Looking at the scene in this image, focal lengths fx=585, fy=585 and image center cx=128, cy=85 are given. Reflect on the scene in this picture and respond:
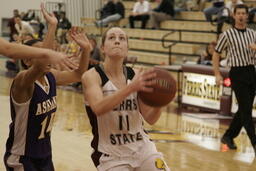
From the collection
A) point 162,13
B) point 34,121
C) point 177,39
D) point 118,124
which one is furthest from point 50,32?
point 162,13

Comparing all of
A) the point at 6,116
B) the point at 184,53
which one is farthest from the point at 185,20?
the point at 6,116

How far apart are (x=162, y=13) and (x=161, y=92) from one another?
1417 centimetres

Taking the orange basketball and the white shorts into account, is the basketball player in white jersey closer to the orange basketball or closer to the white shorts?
the white shorts

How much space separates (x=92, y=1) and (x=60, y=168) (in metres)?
16.1

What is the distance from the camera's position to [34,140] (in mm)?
4277

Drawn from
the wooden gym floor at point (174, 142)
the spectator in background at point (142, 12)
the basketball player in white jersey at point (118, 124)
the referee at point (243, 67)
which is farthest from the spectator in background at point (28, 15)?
the basketball player in white jersey at point (118, 124)

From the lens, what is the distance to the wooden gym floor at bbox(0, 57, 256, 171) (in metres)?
7.30

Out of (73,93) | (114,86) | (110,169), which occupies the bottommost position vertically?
(73,93)

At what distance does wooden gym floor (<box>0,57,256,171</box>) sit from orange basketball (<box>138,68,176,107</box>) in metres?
3.31

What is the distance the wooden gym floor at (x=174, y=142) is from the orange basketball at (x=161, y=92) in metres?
3.31

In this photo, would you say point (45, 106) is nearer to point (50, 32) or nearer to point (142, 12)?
point (50, 32)

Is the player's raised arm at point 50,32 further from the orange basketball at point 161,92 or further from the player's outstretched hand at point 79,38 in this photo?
the orange basketball at point 161,92

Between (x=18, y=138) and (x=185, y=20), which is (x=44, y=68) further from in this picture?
(x=185, y=20)

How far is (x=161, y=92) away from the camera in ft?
12.5
